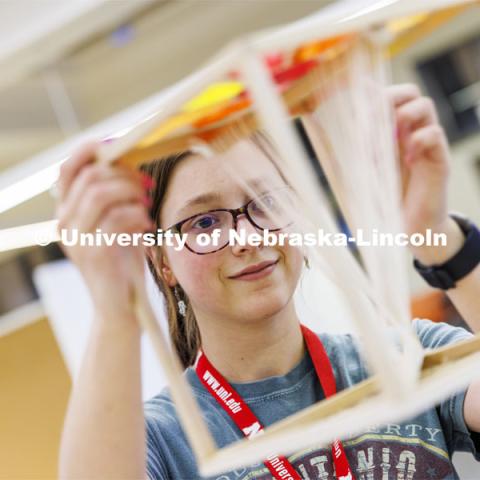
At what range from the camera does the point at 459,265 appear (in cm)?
92

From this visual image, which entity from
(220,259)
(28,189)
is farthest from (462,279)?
(28,189)

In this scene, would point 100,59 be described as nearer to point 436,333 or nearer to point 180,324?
point 180,324

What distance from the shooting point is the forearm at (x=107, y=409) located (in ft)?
2.30

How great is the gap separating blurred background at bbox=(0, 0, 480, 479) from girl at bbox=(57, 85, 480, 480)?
0.18 m

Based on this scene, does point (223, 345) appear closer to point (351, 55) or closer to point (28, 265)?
point (351, 55)

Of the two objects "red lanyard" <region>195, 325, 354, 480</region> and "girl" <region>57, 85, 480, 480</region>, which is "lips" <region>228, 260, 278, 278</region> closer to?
"girl" <region>57, 85, 480, 480</region>

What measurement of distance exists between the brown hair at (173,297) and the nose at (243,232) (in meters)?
0.11

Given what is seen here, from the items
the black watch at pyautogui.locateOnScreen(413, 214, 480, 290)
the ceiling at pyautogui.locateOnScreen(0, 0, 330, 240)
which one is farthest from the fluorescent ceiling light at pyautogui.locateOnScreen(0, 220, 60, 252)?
the ceiling at pyautogui.locateOnScreen(0, 0, 330, 240)

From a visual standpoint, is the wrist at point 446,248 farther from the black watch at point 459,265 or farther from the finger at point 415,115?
the finger at point 415,115

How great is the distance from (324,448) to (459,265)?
318 mm

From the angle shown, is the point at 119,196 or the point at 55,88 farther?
the point at 55,88

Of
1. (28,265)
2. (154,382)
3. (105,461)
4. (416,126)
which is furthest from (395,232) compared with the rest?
(28,265)

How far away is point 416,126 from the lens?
824mm

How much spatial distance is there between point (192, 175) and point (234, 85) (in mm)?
271
